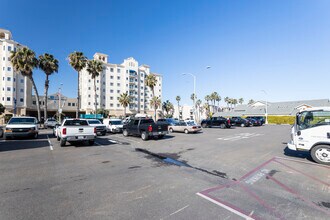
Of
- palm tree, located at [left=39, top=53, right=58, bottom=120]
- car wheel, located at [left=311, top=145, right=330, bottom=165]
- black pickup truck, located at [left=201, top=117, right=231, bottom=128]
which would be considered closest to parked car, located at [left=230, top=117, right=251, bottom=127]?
black pickup truck, located at [left=201, top=117, right=231, bottom=128]

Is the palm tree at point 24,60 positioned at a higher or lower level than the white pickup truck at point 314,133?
higher

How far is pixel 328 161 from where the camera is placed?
7.34 metres

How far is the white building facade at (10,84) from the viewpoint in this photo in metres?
51.7

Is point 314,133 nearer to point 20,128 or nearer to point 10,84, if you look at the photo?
point 20,128

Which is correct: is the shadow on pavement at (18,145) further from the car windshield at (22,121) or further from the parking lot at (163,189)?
the parking lot at (163,189)

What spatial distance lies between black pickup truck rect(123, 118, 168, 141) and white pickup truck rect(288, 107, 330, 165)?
959 centimetres

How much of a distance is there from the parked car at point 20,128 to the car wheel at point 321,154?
757 inches

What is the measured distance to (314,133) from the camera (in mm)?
7492

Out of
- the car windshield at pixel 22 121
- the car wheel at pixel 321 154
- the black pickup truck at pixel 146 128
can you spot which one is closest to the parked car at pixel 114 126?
the black pickup truck at pixel 146 128

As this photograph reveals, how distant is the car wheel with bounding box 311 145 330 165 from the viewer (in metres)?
7.33

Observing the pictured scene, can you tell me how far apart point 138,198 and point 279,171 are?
5.43 m

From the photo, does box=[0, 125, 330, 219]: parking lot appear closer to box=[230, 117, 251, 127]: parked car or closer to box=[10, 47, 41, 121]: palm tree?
box=[230, 117, 251, 127]: parked car

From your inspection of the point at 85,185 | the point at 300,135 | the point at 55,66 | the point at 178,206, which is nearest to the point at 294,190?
the point at 178,206

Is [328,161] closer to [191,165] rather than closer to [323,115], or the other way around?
[323,115]
